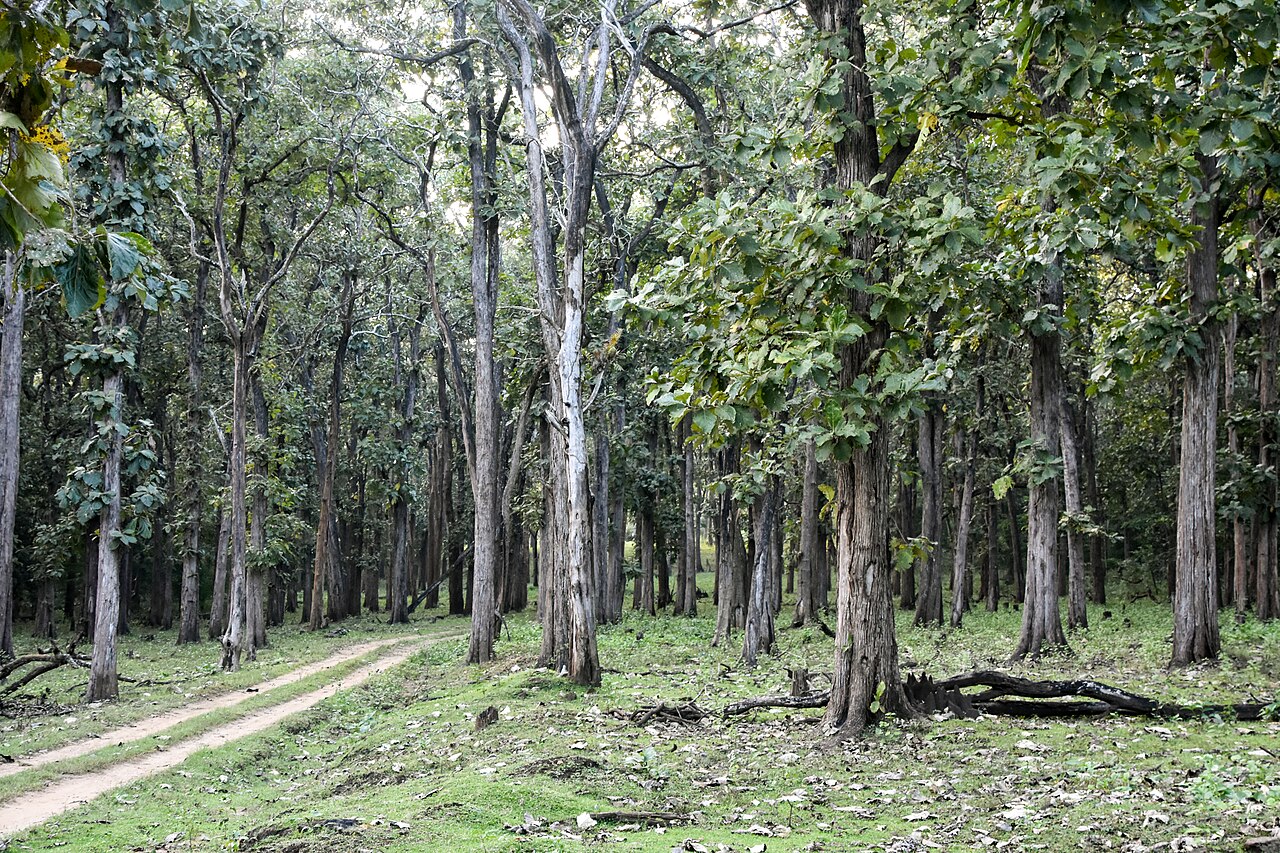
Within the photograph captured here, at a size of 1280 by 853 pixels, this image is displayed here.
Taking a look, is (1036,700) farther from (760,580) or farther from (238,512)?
(238,512)

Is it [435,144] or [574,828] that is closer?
[574,828]

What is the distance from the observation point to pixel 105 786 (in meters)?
10.2

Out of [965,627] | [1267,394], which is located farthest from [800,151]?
[965,627]

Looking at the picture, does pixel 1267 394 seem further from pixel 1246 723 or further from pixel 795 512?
pixel 795 512

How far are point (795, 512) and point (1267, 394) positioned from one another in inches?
686

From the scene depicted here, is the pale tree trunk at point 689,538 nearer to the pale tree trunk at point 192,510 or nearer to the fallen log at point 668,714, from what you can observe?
the pale tree trunk at point 192,510

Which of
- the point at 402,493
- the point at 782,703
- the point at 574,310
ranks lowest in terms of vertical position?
the point at 782,703

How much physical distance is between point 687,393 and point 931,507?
18608 millimetres

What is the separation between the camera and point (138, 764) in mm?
11344

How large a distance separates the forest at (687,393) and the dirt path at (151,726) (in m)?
0.12

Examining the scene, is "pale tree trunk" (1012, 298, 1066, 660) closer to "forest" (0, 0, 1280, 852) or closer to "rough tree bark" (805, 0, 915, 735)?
"forest" (0, 0, 1280, 852)

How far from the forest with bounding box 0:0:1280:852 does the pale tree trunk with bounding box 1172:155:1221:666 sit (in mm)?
49

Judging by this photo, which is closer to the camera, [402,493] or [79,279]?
[79,279]

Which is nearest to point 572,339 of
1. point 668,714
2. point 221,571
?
point 668,714
